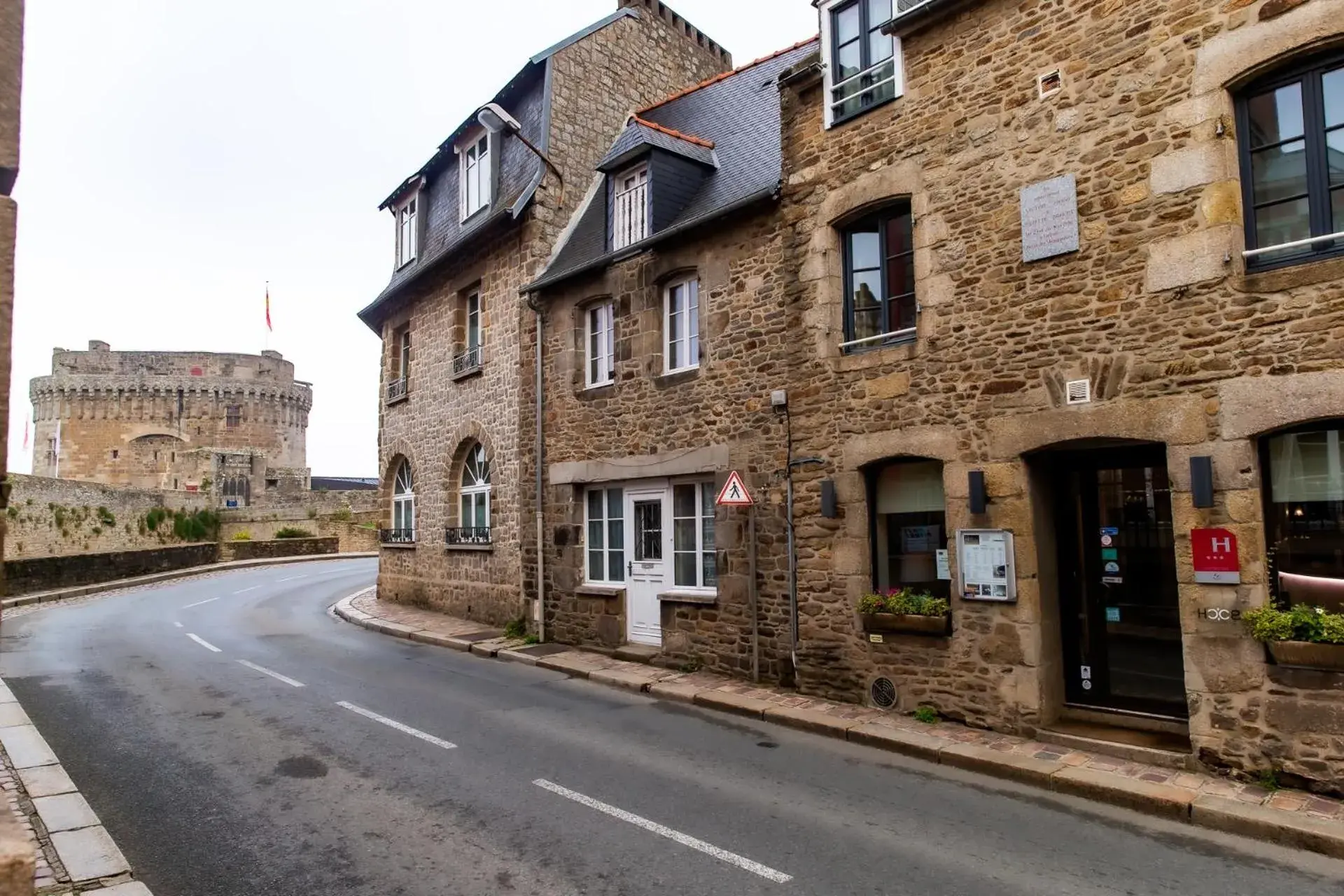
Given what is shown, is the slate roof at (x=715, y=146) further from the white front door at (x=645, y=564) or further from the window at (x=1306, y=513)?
the window at (x=1306, y=513)

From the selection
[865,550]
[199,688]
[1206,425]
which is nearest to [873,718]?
[865,550]

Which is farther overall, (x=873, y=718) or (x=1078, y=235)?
(x=873, y=718)

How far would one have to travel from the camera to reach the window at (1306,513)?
581cm

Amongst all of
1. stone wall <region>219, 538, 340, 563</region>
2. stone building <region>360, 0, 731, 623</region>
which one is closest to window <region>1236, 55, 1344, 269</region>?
stone building <region>360, 0, 731, 623</region>

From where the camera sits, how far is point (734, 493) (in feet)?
30.6

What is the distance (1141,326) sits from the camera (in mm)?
6562

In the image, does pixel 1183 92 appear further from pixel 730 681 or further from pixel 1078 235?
pixel 730 681

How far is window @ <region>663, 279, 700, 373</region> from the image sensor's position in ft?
35.6

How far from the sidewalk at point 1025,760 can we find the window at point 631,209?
5.84 m

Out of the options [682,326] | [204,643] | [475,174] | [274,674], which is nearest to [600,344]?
[682,326]

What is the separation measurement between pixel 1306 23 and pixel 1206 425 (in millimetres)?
2832

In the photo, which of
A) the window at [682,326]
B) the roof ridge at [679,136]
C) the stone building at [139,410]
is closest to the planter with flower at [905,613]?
the window at [682,326]

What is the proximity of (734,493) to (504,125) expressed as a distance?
360 inches

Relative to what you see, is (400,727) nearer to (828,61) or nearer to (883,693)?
(883,693)
